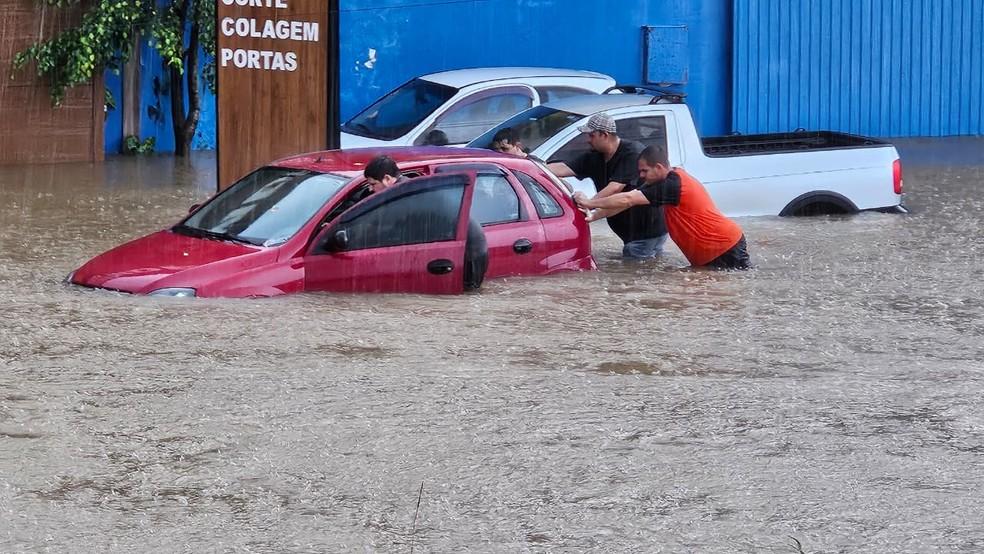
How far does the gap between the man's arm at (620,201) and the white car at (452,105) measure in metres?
3.49

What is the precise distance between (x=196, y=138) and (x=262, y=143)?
6.41m

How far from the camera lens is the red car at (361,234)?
366 inches

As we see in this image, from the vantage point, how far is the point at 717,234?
11.5 metres

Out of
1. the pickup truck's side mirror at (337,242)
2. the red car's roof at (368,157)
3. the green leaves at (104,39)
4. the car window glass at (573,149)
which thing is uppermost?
the green leaves at (104,39)

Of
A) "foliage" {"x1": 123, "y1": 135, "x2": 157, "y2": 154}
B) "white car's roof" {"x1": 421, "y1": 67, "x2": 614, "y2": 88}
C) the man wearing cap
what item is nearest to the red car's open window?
the man wearing cap

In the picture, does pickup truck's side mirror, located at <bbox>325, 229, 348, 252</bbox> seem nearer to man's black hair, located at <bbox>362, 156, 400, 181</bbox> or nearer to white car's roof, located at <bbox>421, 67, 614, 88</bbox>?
man's black hair, located at <bbox>362, 156, 400, 181</bbox>

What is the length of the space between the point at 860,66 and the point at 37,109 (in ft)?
37.7

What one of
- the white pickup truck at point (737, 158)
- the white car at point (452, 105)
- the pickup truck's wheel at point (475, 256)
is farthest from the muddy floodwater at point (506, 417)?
the white car at point (452, 105)

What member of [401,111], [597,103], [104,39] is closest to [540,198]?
[597,103]

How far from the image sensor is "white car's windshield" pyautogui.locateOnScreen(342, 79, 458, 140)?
1495cm

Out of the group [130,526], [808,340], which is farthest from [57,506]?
[808,340]

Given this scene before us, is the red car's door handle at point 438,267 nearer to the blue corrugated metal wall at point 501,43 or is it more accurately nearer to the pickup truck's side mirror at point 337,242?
the pickup truck's side mirror at point 337,242

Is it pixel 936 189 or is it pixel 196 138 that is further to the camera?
pixel 196 138

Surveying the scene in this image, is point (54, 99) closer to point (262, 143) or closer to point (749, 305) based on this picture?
point (262, 143)
